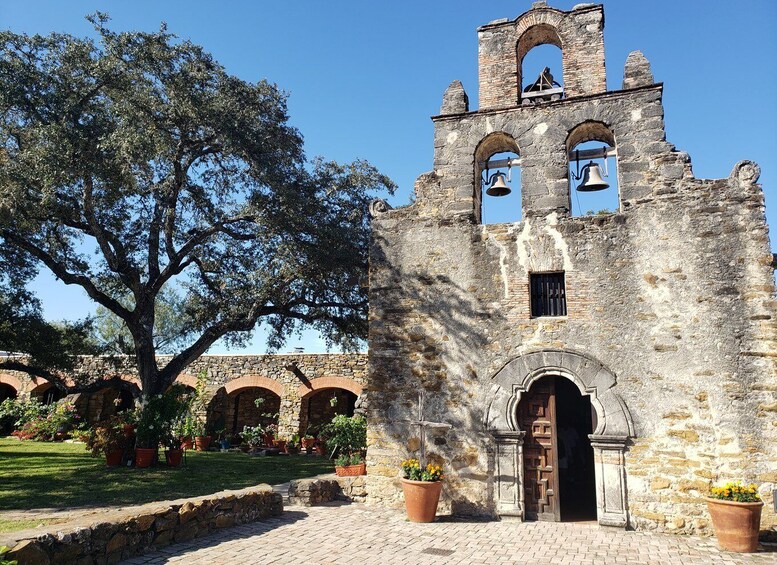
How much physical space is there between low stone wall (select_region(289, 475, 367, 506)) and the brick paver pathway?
696mm

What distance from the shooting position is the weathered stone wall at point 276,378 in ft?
58.3

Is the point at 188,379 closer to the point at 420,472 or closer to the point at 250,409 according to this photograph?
the point at 250,409

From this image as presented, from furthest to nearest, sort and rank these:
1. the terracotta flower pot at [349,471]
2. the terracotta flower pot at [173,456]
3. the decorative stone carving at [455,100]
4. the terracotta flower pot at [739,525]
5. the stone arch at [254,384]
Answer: the stone arch at [254,384], the terracotta flower pot at [173,456], the terracotta flower pot at [349,471], the decorative stone carving at [455,100], the terracotta flower pot at [739,525]

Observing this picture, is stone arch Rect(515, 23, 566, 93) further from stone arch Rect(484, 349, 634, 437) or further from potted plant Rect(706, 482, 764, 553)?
potted plant Rect(706, 482, 764, 553)

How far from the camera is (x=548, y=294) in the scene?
849 cm

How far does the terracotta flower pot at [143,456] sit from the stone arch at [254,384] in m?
6.45

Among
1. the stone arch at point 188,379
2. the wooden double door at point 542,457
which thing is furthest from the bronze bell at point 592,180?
the stone arch at point 188,379

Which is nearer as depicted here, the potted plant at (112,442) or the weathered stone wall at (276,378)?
the potted plant at (112,442)

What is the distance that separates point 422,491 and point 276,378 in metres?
11.7

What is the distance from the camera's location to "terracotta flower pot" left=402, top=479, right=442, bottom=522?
7.65 m

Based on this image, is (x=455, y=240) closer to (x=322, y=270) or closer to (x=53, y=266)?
(x=322, y=270)

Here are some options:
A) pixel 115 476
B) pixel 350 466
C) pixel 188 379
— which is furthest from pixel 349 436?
pixel 188 379

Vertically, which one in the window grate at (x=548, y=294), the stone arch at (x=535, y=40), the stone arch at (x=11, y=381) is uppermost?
the stone arch at (x=535, y=40)

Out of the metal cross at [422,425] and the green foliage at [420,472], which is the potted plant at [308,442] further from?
the green foliage at [420,472]
